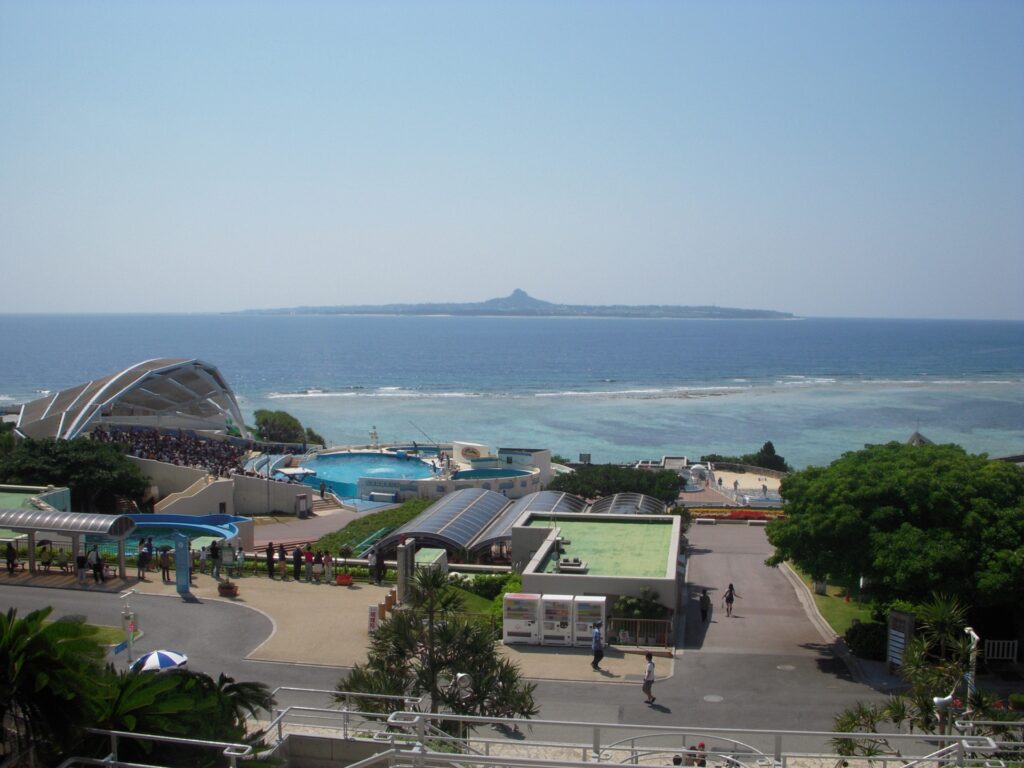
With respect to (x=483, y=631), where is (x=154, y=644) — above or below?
below

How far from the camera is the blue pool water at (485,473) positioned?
48.0 metres

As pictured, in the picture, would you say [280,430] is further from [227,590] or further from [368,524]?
[227,590]

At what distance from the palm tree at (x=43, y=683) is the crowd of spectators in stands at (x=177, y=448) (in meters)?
34.6

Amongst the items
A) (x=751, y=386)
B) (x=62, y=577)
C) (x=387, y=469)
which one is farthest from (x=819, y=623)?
(x=751, y=386)

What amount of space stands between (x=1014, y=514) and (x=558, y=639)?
34.5 feet

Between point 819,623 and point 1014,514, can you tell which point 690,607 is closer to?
point 819,623

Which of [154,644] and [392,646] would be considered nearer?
[392,646]

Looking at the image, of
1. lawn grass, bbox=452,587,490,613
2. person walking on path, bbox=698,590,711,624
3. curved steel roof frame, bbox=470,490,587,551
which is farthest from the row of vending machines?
curved steel roof frame, bbox=470,490,587,551

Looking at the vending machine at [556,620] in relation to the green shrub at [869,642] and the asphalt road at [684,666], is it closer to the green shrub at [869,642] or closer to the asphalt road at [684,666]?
the asphalt road at [684,666]

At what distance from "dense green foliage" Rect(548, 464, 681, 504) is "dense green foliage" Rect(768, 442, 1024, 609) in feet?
52.8

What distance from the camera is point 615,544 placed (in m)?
27.8

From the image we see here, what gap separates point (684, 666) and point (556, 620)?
3.04 m

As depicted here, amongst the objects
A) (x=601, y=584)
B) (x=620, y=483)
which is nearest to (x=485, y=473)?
(x=620, y=483)

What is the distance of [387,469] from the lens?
173 feet
